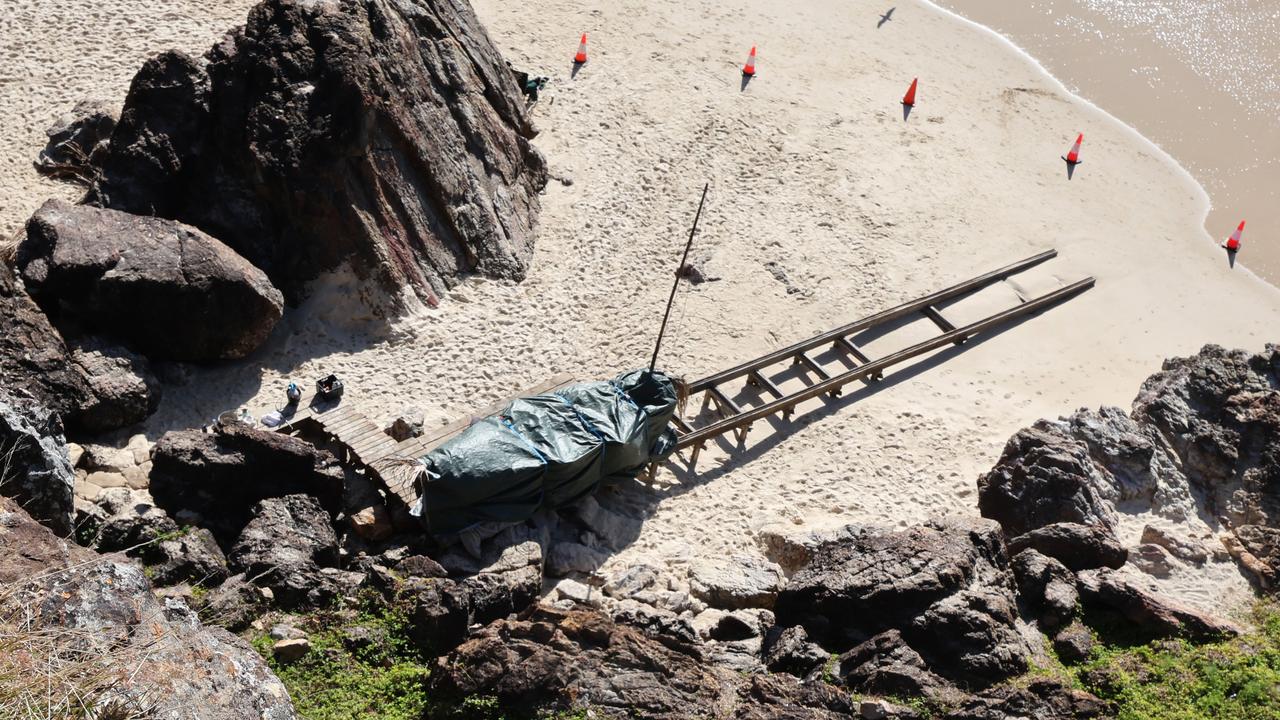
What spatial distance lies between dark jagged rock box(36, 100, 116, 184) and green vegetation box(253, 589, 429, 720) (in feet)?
29.2

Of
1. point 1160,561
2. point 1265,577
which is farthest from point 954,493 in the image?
point 1265,577

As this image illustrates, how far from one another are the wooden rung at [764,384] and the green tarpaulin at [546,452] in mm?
2002

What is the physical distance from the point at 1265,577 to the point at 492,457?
29.7 feet

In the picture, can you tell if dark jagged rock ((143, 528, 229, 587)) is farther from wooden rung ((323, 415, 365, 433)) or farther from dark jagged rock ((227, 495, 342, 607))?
wooden rung ((323, 415, 365, 433))

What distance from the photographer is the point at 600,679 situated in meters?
9.59

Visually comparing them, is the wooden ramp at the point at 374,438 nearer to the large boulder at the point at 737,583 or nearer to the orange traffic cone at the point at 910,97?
the large boulder at the point at 737,583

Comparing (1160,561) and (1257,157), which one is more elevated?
(1257,157)

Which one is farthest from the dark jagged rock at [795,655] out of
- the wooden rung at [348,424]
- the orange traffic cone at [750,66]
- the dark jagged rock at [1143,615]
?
the orange traffic cone at [750,66]

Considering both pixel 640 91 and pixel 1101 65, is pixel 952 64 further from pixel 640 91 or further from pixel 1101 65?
pixel 640 91

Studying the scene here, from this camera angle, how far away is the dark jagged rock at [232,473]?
11391 millimetres

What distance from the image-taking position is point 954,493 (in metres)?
14.0

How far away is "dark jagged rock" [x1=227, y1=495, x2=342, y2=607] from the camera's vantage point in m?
10.4

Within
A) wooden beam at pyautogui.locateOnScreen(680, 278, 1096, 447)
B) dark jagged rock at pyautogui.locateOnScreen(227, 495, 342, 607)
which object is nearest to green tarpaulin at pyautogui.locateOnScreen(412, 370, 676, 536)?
wooden beam at pyautogui.locateOnScreen(680, 278, 1096, 447)

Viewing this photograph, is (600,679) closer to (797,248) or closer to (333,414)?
(333,414)
